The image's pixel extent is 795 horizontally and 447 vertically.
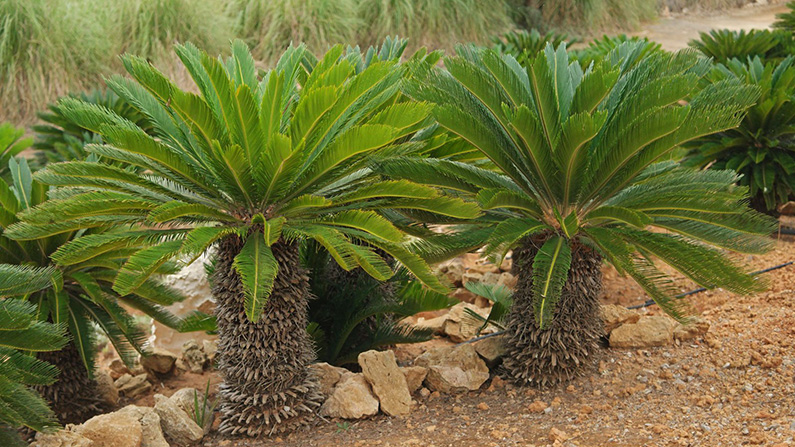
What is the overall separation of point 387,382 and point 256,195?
144cm

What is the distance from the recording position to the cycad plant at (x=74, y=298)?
5.07 m

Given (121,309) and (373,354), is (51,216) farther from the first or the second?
(373,354)

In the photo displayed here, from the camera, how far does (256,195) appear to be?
433cm

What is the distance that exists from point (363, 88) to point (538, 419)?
2174mm

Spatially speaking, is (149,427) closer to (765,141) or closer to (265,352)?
(265,352)

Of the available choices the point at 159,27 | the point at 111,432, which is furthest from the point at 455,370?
the point at 159,27

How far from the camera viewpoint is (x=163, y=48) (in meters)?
13.0

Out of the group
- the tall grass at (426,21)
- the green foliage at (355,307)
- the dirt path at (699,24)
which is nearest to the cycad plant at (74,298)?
the green foliage at (355,307)

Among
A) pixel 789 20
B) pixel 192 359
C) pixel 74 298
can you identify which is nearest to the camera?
pixel 74 298

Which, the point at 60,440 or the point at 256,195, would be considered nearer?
the point at 60,440

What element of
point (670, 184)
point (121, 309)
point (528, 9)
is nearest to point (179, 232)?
point (121, 309)

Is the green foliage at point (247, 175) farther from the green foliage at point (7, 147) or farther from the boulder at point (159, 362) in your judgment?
the green foliage at point (7, 147)

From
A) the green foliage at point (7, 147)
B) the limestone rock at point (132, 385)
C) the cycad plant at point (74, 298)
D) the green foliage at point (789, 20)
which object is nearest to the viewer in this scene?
the cycad plant at point (74, 298)

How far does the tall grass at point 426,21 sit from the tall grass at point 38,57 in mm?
4981
